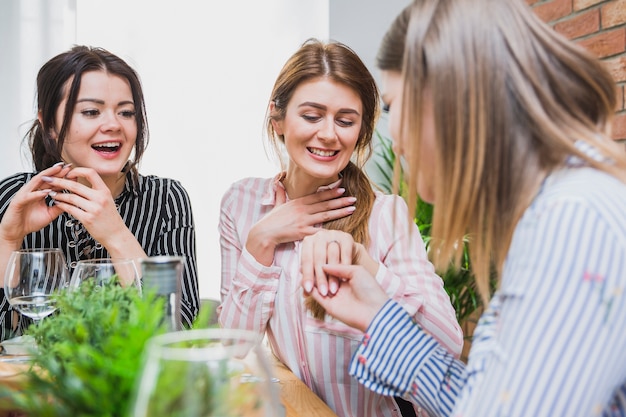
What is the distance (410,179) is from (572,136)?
0.22 m

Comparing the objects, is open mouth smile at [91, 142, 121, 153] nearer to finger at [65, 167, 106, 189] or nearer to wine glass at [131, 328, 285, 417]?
finger at [65, 167, 106, 189]

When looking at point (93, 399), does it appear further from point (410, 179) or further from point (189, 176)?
point (189, 176)

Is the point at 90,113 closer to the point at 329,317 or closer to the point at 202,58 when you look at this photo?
the point at 329,317

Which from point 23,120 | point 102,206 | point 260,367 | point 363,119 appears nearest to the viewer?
point 260,367

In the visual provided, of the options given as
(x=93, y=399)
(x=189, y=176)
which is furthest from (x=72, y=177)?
(x=189, y=176)

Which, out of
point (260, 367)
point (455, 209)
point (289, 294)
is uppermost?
point (455, 209)

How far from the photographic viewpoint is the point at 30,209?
5.30 ft

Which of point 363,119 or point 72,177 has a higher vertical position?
point 363,119

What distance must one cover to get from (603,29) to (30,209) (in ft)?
6.60

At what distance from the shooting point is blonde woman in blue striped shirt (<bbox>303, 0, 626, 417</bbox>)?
61cm

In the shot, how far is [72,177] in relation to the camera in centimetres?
171

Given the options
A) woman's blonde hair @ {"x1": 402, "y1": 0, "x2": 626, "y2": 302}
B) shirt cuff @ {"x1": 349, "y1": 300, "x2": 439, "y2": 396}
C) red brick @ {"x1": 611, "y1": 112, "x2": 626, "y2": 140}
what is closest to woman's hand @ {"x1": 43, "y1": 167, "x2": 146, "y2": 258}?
shirt cuff @ {"x1": 349, "y1": 300, "x2": 439, "y2": 396}

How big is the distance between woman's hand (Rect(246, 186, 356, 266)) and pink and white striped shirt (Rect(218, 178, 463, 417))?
0.04m

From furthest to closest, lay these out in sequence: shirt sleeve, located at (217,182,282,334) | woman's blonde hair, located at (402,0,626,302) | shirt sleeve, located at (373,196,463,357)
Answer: shirt sleeve, located at (217,182,282,334)
shirt sleeve, located at (373,196,463,357)
woman's blonde hair, located at (402,0,626,302)
